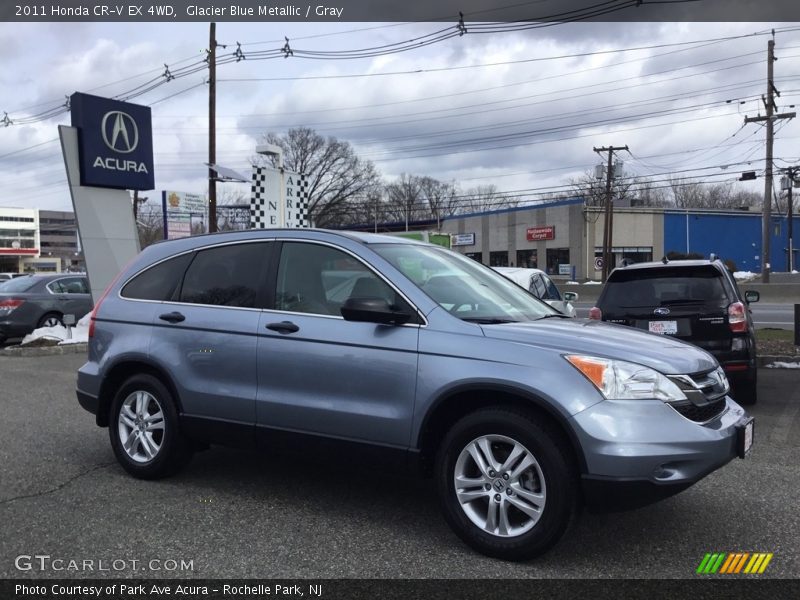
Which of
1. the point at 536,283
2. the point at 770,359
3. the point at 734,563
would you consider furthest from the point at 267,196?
the point at 734,563

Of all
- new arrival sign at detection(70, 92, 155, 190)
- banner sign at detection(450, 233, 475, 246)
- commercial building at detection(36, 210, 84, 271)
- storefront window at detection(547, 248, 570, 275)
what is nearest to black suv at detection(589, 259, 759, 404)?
new arrival sign at detection(70, 92, 155, 190)

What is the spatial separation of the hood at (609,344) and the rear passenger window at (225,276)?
1.80m

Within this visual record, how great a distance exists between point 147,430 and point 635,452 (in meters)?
3.52

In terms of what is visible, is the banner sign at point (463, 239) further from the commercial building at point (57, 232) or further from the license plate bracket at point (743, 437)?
the commercial building at point (57, 232)

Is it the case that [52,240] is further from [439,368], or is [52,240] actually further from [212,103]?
[439,368]

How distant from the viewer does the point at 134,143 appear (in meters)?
15.6

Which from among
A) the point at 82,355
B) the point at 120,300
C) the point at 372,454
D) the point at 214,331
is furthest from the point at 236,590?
the point at 82,355

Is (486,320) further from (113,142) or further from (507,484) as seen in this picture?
(113,142)

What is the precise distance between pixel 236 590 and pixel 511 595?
1.35 meters

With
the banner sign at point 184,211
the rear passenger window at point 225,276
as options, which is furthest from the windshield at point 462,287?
the banner sign at point 184,211

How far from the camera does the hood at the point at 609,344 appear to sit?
3717mm

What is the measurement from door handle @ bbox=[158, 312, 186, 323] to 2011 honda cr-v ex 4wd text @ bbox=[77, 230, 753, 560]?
18mm

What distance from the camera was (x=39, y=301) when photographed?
14.8 m

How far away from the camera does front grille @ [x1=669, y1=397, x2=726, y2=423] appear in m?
3.65
